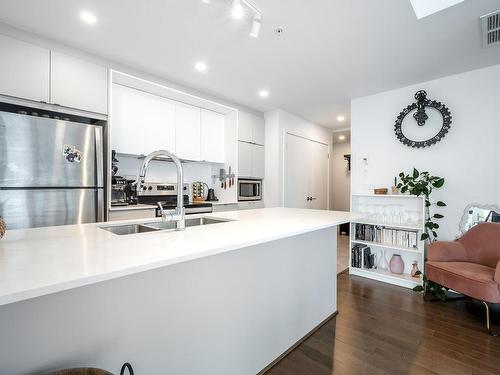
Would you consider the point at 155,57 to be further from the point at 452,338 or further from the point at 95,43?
the point at 452,338

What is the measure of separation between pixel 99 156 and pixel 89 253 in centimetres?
207

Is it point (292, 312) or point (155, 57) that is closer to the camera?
point (292, 312)

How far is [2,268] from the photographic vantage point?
2.16 feet

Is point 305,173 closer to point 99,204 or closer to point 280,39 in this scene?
point 280,39

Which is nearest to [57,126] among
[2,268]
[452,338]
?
[2,268]

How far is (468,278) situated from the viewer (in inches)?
84.7

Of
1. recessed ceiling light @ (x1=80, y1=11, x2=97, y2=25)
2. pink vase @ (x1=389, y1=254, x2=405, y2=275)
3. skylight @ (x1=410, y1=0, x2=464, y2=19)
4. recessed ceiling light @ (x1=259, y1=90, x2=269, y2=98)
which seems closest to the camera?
skylight @ (x1=410, y1=0, x2=464, y2=19)

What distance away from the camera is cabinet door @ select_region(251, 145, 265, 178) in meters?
4.31

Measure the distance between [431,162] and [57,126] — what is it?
4176 millimetres

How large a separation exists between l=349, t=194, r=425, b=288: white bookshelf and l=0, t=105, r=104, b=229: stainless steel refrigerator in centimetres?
305

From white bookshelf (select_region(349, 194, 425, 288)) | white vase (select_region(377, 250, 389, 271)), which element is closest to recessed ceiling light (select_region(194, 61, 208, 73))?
white bookshelf (select_region(349, 194, 425, 288))

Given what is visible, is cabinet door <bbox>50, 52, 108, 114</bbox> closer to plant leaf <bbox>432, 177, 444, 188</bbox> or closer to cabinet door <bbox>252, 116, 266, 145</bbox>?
cabinet door <bbox>252, 116, 266, 145</bbox>

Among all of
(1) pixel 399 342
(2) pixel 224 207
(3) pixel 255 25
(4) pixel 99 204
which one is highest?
(3) pixel 255 25

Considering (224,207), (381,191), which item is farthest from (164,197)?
(381,191)
